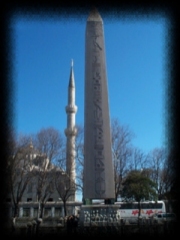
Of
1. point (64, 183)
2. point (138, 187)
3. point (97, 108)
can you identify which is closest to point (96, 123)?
point (97, 108)

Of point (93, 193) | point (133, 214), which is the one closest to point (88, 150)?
point (93, 193)

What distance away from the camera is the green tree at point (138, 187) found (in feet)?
75.7

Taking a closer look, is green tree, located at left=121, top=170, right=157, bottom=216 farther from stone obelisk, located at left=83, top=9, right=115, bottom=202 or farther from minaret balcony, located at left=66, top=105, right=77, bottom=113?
minaret balcony, located at left=66, top=105, right=77, bottom=113

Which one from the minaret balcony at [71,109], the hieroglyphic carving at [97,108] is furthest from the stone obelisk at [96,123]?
the minaret balcony at [71,109]

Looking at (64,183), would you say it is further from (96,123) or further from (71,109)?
(96,123)

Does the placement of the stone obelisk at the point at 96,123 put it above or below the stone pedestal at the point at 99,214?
above

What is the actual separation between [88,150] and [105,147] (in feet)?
1.85

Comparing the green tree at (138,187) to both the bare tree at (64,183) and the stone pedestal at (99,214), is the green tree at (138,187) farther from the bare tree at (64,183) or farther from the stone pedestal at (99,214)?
the stone pedestal at (99,214)

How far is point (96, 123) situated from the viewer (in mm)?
11469

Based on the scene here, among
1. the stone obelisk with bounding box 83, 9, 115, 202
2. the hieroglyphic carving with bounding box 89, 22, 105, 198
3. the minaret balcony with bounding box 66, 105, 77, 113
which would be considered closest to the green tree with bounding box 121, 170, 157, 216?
the stone obelisk with bounding box 83, 9, 115, 202

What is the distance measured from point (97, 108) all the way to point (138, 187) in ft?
41.9

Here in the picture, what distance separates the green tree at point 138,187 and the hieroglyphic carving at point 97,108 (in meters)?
12.3

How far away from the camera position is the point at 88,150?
37.1 ft

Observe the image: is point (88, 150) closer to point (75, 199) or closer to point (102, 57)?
point (102, 57)
